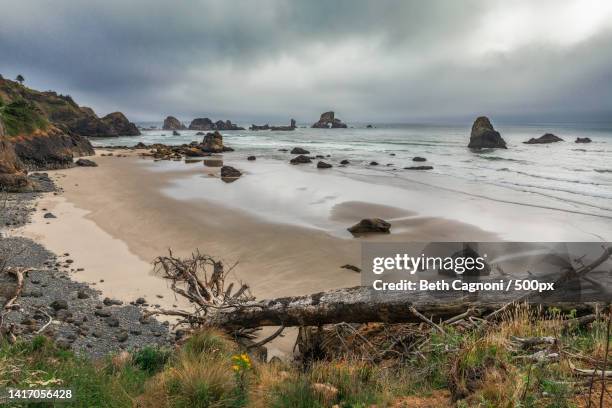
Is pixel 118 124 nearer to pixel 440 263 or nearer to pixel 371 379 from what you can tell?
pixel 440 263

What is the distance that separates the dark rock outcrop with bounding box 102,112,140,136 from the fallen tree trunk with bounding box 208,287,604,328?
115m

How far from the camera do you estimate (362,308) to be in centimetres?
617

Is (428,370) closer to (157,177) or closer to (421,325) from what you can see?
(421,325)

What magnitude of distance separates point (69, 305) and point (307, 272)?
20.6ft

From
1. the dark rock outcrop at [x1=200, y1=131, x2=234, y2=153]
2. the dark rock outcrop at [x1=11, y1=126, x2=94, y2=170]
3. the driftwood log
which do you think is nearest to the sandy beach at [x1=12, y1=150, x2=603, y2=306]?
the driftwood log

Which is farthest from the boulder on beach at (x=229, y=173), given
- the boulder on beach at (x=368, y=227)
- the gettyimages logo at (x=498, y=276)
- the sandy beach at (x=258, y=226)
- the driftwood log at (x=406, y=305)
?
the driftwood log at (x=406, y=305)

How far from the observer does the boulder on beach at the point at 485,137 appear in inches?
2805

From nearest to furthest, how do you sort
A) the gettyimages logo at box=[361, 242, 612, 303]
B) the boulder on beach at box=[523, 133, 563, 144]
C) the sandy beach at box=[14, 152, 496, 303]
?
the gettyimages logo at box=[361, 242, 612, 303] < the sandy beach at box=[14, 152, 496, 303] < the boulder on beach at box=[523, 133, 563, 144]

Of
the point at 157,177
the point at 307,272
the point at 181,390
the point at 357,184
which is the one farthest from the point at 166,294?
the point at 157,177

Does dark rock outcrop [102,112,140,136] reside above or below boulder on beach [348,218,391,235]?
above

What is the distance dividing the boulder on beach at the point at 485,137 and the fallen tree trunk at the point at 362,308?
72.7 metres

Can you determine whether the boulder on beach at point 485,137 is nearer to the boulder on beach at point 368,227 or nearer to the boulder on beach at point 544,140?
the boulder on beach at point 544,140

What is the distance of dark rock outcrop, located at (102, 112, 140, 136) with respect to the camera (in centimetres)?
10850

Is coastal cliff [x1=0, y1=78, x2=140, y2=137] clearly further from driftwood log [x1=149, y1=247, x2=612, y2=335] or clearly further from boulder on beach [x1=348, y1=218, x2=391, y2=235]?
driftwood log [x1=149, y1=247, x2=612, y2=335]
